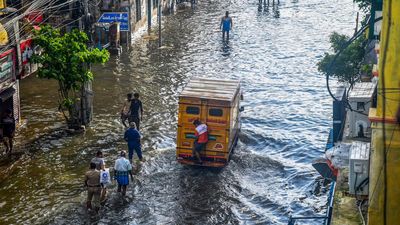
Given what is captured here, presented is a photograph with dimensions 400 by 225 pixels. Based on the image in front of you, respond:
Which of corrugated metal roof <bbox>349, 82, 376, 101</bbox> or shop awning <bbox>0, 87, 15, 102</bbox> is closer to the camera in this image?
corrugated metal roof <bbox>349, 82, 376, 101</bbox>

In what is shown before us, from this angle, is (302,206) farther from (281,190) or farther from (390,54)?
(390,54)

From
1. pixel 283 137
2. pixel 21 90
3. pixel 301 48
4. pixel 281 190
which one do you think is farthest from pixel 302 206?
pixel 301 48

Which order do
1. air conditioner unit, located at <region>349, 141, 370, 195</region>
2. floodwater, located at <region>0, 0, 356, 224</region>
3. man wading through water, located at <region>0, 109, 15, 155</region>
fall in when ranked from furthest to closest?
man wading through water, located at <region>0, 109, 15, 155</region>
floodwater, located at <region>0, 0, 356, 224</region>
air conditioner unit, located at <region>349, 141, 370, 195</region>

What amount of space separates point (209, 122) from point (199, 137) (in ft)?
1.67

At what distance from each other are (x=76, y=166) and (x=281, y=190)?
5840mm

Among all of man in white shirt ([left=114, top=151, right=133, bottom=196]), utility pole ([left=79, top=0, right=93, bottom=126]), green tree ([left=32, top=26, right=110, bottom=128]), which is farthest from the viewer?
utility pole ([left=79, top=0, right=93, bottom=126])

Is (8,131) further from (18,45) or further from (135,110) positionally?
(135,110)

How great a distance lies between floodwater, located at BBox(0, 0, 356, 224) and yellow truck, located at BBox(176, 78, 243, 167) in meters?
0.43

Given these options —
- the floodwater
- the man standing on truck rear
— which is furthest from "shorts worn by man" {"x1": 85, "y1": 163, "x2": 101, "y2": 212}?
the man standing on truck rear

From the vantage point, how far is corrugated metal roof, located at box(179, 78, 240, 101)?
60.9ft

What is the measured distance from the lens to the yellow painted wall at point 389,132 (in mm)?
10406

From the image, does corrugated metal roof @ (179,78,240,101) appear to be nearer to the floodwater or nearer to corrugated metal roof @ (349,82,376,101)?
the floodwater

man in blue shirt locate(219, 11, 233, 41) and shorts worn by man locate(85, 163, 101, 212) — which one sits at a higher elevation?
man in blue shirt locate(219, 11, 233, 41)

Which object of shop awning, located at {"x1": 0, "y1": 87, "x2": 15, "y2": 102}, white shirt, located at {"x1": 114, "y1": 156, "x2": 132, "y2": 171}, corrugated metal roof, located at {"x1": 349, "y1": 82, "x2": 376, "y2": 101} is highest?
corrugated metal roof, located at {"x1": 349, "y1": 82, "x2": 376, "y2": 101}
